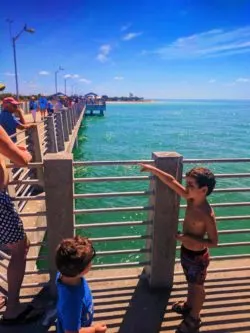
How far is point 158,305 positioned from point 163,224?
87 centimetres

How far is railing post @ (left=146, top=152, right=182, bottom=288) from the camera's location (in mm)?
3750

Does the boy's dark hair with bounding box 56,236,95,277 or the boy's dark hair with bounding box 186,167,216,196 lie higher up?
the boy's dark hair with bounding box 186,167,216,196

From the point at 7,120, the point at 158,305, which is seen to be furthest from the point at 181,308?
the point at 7,120

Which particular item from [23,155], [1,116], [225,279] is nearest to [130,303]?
[225,279]

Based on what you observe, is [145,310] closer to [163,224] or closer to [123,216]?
[163,224]

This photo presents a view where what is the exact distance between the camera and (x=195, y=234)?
3.29 meters

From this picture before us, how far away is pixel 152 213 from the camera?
4.01 metres

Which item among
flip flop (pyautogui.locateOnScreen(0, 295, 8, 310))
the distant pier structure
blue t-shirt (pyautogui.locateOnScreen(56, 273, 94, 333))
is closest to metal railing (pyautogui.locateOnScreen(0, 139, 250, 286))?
flip flop (pyautogui.locateOnScreen(0, 295, 8, 310))

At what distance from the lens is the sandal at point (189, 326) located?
3447mm

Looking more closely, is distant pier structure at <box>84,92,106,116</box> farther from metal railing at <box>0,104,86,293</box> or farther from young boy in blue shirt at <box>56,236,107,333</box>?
young boy in blue shirt at <box>56,236,107,333</box>

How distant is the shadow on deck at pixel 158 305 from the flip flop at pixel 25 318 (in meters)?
0.06

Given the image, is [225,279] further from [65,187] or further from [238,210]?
[238,210]

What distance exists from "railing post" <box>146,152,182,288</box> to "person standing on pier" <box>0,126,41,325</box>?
1398 millimetres

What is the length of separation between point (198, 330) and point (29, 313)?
5.59 feet
